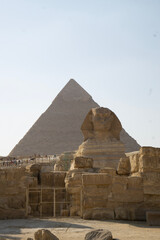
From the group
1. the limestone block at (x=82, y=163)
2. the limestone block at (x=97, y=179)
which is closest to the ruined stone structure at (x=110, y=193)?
the limestone block at (x=97, y=179)

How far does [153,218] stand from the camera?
5.67 meters

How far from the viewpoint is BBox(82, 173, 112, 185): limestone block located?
→ 6480 mm

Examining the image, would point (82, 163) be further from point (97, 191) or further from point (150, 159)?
point (150, 159)

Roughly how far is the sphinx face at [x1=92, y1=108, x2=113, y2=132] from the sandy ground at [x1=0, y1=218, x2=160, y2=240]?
10.7 metres

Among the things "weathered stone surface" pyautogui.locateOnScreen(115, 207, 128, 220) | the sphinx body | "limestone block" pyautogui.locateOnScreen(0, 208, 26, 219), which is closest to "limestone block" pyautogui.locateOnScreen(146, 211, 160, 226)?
"weathered stone surface" pyautogui.locateOnScreen(115, 207, 128, 220)

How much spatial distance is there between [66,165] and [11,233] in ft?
42.1

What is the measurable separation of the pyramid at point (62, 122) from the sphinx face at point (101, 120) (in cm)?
4445

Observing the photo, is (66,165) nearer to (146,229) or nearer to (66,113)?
(146,229)

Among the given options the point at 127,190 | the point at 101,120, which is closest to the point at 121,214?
the point at 127,190

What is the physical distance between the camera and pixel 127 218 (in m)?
6.24

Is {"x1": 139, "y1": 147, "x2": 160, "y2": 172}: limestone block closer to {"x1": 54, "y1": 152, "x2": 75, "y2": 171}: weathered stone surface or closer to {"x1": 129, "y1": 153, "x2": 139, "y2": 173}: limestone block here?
{"x1": 129, "y1": 153, "x2": 139, "y2": 173}: limestone block

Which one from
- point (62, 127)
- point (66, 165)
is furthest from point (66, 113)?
point (66, 165)

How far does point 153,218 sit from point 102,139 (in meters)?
11.0

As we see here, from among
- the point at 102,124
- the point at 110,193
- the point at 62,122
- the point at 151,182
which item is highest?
the point at 62,122
